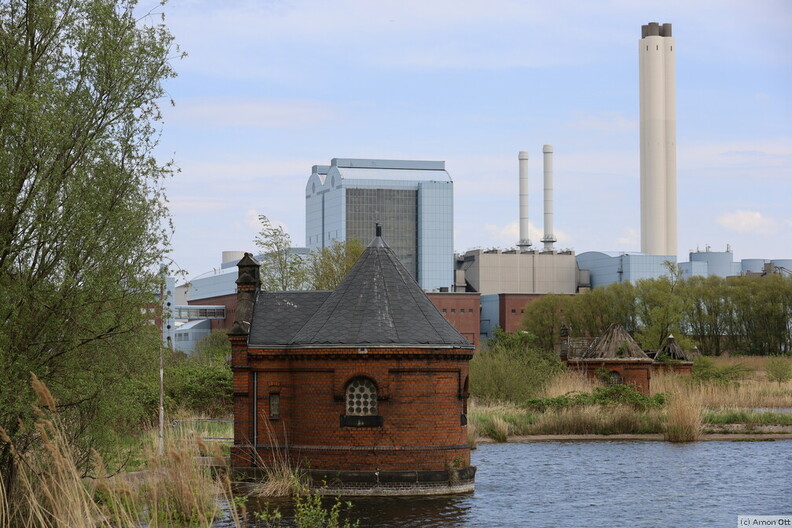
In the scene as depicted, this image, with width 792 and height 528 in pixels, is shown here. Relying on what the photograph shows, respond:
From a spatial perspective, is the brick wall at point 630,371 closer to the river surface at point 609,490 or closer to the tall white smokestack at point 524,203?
the river surface at point 609,490

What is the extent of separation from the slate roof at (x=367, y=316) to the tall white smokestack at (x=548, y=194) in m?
113

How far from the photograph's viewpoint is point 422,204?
523 feet

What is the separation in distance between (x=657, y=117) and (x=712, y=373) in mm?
75064

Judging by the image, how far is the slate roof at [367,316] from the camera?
102ft

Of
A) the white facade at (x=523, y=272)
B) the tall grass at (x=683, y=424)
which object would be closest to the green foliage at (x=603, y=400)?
the tall grass at (x=683, y=424)

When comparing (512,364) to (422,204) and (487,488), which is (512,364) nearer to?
(487,488)

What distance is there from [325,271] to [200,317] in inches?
3414

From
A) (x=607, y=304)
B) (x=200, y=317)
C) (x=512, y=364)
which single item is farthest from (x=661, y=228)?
(x=512, y=364)

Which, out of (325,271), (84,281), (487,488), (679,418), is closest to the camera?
(84,281)

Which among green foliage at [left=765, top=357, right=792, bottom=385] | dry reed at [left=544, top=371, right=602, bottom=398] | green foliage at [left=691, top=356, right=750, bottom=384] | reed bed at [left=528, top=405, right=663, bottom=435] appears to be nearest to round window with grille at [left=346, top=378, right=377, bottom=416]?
reed bed at [left=528, top=405, right=663, bottom=435]

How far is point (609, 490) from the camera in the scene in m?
33.2

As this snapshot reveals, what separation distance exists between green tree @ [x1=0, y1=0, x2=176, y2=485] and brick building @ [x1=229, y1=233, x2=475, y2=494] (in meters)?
9.67

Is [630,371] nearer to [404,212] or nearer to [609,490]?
[609,490]

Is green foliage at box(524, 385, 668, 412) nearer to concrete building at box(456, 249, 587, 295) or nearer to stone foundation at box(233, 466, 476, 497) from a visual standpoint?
stone foundation at box(233, 466, 476, 497)
